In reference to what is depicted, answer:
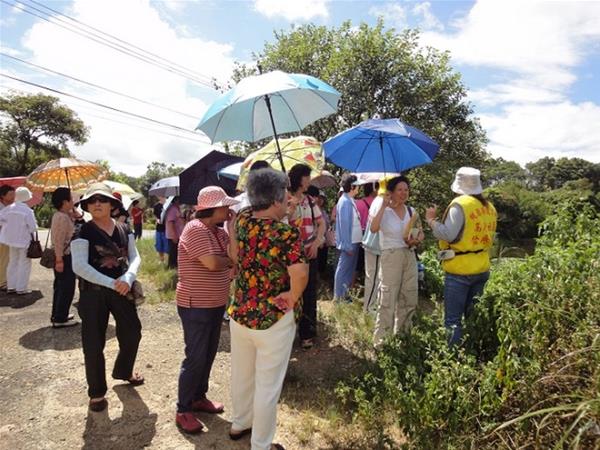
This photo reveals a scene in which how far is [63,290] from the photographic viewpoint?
5070mm

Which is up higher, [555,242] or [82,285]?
[555,242]

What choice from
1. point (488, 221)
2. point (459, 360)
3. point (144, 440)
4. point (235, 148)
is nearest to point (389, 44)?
point (235, 148)

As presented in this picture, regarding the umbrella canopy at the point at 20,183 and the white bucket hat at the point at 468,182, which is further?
the umbrella canopy at the point at 20,183

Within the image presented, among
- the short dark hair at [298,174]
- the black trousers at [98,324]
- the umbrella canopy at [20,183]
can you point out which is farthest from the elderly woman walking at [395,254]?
the umbrella canopy at [20,183]

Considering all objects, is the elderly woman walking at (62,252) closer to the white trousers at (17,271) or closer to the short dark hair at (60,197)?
the short dark hair at (60,197)

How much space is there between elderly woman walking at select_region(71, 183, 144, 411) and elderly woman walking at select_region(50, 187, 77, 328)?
192 cm

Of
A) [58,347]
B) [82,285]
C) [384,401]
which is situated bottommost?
[58,347]

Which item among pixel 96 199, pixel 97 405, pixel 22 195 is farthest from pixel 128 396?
pixel 22 195

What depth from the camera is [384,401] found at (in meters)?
3.04

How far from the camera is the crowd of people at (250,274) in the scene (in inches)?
97.0

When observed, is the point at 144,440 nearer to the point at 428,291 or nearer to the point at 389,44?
the point at 428,291

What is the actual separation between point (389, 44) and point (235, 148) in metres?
6.05

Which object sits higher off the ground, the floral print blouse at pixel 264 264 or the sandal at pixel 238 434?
the floral print blouse at pixel 264 264

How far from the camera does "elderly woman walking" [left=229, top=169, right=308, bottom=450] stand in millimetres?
2416
